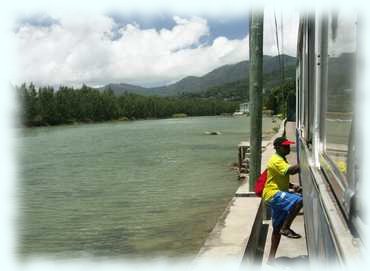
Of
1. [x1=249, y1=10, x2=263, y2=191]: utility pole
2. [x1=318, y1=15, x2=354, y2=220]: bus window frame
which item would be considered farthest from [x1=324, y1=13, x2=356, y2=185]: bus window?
[x1=249, y1=10, x2=263, y2=191]: utility pole

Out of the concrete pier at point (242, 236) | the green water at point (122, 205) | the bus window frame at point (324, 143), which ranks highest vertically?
the bus window frame at point (324, 143)

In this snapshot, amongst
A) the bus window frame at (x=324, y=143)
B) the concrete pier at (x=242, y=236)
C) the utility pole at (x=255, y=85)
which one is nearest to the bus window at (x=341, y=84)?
the bus window frame at (x=324, y=143)

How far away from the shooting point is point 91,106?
109375 millimetres

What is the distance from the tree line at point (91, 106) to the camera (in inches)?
3536

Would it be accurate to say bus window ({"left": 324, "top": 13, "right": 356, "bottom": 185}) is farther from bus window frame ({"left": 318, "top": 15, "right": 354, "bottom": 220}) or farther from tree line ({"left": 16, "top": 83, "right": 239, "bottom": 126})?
tree line ({"left": 16, "top": 83, "right": 239, "bottom": 126})

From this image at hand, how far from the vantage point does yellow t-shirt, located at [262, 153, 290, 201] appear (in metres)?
5.11

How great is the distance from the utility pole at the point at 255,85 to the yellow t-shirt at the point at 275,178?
187 centimetres

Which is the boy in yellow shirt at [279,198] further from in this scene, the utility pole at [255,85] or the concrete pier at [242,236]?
the utility pole at [255,85]

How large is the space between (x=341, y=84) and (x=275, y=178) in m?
3.15

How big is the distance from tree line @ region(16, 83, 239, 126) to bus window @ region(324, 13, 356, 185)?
73.8m

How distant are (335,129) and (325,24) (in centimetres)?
69

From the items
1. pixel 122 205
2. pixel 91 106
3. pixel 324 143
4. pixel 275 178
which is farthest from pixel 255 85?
pixel 91 106

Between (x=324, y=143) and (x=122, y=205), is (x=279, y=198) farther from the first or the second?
(x=122, y=205)

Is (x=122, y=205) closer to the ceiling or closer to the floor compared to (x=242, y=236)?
closer to the floor
